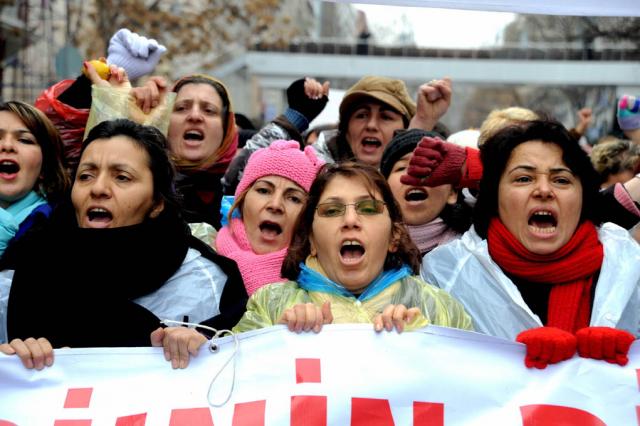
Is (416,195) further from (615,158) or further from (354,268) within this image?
(615,158)

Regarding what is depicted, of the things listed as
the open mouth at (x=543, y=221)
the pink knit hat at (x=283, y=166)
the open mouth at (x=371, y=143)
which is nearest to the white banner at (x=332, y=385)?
the open mouth at (x=543, y=221)

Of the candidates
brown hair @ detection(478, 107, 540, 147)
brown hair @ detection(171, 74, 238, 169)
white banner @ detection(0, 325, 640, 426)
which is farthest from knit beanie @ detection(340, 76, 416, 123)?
white banner @ detection(0, 325, 640, 426)

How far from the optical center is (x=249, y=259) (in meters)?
3.55

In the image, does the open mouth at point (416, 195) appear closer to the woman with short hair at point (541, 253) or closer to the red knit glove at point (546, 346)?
the woman with short hair at point (541, 253)

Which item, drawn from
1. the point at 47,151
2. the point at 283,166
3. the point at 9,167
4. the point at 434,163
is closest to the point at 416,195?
the point at 434,163

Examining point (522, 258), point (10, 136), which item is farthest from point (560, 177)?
point (10, 136)

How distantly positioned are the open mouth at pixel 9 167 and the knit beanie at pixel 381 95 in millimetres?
1984

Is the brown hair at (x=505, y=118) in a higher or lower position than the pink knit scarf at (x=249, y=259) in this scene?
higher

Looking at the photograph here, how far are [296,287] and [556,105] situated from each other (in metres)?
48.8

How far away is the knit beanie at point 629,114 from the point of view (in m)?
4.88

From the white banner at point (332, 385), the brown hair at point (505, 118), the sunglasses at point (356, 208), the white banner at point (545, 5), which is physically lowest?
the white banner at point (332, 385)

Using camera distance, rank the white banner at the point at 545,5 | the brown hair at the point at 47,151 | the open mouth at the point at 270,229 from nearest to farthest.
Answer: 1. the white banner at the point at 545,5
2. the open mouth at the point at 270,229
3. the brown hair at the point at 47,151

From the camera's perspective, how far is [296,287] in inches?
122

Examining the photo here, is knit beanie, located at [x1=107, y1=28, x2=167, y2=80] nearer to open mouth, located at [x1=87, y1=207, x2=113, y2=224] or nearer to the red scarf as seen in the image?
open mouth, located at [x1=87, y1=207, x2=113, y2=224]
